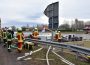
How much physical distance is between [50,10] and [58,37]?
28.3ft

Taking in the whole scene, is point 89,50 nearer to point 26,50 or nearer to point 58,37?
point 26,50

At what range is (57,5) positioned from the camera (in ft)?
71.4

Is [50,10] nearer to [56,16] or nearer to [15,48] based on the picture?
[56,16]

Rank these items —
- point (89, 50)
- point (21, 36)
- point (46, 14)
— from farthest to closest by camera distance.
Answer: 1. point (46, 14)
2. point (21, 36)
3. point (89, 50)

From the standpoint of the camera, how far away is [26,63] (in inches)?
560

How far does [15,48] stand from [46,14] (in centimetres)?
417

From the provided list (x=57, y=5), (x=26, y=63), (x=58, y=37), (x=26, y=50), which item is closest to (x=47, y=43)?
(x=26, y=50)

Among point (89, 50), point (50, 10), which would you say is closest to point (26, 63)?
point (89, 50)

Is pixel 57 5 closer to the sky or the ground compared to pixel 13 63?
closer to the sky

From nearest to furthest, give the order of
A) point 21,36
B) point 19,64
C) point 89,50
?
point 89,50 → point 19,64 → point 21,36

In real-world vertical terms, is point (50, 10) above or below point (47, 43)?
above

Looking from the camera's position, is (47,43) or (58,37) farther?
(58,37)

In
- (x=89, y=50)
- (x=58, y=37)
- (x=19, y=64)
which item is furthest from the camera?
(x=58, y=37)

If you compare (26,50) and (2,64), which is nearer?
(2,64)
